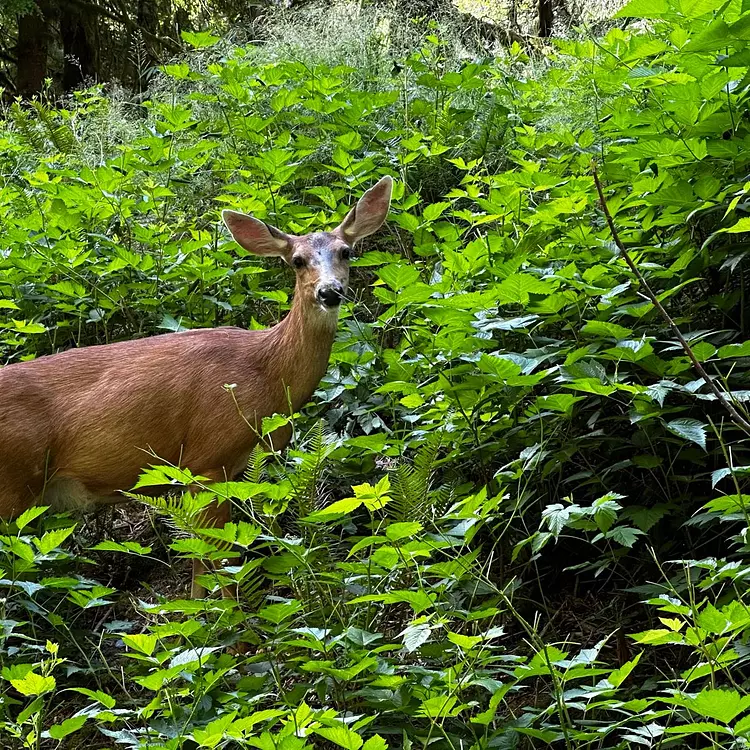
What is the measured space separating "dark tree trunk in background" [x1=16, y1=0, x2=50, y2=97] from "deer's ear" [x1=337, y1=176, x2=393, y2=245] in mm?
9182

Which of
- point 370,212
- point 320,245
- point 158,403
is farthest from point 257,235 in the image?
point 158,403

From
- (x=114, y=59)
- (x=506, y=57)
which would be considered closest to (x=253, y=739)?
(x=506, y=57)

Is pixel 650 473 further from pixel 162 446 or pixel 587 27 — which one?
pixel 587 27

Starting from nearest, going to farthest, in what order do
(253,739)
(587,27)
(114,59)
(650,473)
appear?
(253,739), (650,473), (587,27), (114,59)

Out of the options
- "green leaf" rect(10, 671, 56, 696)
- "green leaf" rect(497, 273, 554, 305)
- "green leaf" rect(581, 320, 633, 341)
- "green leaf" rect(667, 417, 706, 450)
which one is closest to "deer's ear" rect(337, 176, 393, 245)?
"green leaf" rect(497, 273, 554, 305)

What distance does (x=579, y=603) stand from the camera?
383 cm

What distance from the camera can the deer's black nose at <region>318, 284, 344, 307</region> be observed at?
4.47 meters

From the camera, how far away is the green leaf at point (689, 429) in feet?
10.2

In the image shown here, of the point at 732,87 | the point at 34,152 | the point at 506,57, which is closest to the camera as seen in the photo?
the point at 732,87

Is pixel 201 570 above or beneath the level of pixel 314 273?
beneath

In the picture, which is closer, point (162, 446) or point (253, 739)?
point (253, 739)

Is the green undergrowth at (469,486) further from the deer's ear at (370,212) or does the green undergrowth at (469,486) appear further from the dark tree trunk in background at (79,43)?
the dark tree trunk in background at (79,43)

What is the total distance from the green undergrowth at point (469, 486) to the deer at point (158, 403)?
215 millimetres

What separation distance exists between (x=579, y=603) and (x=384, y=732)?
4.23 feet
